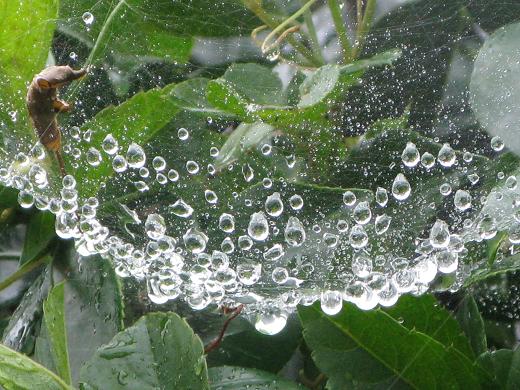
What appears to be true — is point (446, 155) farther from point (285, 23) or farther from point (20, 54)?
point (20, 54)

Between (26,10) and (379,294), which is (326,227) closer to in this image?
(379,294)

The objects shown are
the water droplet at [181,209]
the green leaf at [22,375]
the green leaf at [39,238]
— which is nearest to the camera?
the green leaf at [22,375]

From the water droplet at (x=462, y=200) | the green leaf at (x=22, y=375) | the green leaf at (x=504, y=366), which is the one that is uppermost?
the water droplet at (x=462, y=200)

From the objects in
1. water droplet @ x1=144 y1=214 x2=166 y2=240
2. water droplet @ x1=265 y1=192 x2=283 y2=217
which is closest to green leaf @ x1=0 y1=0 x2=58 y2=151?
water droplet @ x1=144 y1=214 x2=166 y2=240

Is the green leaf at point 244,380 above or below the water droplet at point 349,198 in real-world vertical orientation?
below

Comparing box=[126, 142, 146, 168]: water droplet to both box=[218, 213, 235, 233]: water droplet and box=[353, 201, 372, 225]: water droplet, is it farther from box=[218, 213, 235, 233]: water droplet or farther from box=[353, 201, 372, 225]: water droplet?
box=[353, 201, 372, 225]: water droplet

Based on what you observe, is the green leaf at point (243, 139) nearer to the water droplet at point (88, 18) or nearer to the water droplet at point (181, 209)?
the water droplet at point (181, 209)

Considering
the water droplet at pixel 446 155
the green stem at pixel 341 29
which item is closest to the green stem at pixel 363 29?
the green stem at pixel 341 29

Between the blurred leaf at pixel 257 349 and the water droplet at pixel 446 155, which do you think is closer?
the water droplet at pixel 446 155
